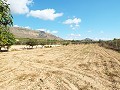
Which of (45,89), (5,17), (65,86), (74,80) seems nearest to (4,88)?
(45,89)

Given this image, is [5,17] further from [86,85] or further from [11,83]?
[86,85]

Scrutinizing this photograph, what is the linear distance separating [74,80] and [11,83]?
520 cm

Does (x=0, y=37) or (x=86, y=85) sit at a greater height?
(x=0, y=37)

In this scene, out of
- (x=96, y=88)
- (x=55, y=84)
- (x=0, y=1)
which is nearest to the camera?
(x=96, y=88)

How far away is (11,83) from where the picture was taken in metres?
17.7

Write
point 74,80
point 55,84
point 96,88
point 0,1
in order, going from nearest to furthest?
1. point 96,88
2. point 55,84
3. point 74,80
4. point 0,1

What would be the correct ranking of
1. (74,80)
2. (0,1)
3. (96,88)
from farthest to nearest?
(0,1) < (74,80) < (96,88)

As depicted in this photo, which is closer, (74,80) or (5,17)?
(74,80)

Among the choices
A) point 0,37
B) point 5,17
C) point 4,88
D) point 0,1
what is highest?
point 0,1

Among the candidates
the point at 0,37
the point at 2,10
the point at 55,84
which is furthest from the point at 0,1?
the point at 55,84

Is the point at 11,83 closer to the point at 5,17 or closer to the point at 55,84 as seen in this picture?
the point at 55,84

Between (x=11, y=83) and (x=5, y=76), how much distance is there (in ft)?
10.3

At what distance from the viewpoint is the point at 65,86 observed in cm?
1625

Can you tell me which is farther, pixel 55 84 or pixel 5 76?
pixel 5 76
